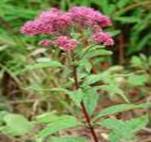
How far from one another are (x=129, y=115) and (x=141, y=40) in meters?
0.60

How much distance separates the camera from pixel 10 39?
105 inches

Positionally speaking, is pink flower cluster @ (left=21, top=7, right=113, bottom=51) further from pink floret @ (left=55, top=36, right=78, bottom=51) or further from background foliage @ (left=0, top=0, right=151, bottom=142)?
background foliage @ (left=0, top=0, right=151, bottom=142)

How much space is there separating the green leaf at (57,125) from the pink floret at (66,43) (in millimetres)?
261

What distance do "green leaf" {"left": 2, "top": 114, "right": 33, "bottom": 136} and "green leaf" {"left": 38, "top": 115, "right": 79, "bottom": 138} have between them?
24.1 inches

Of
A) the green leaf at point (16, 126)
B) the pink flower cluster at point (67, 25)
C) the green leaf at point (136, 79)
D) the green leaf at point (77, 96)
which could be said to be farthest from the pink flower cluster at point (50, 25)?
the green leaf at point (136, 79)

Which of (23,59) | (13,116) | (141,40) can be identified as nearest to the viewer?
(13,116)

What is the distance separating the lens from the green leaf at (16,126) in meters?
2.21

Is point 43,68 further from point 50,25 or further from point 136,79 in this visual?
point 50,25

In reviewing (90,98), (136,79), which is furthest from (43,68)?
(90,98)

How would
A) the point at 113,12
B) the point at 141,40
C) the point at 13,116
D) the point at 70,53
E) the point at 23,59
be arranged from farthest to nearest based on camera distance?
the point at 141,40 → the point at 113,12 → the point at 23,59 → the point at 13,116 → the point at 70,53

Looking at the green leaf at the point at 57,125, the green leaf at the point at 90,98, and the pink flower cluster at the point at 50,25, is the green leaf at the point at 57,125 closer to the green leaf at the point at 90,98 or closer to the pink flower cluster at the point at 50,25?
the green leaf at the point at 90,98

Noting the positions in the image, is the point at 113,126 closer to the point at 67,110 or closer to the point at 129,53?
the point at 67,110

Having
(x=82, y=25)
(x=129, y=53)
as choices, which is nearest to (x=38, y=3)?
(x=129, y=53)

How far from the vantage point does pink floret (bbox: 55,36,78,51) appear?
142 cm
